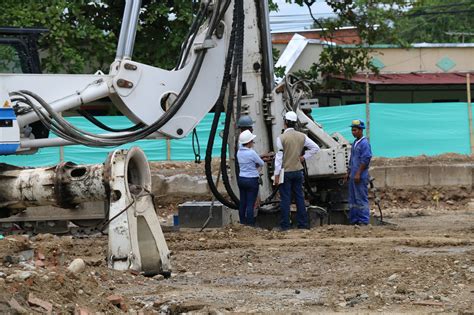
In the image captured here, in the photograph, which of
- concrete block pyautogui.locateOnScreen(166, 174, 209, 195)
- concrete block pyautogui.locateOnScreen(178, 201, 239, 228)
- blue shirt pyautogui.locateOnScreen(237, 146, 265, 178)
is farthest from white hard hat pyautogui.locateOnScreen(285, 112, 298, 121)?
concrete block pyautogui.locateOnScreen(166, 174, 209, 195)

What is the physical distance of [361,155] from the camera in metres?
16.8

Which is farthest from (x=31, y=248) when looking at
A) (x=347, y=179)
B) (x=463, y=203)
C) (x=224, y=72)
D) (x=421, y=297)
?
(x=463, y=203)

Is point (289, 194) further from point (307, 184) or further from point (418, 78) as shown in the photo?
point (418, 78)

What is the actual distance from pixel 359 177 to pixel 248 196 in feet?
5.82

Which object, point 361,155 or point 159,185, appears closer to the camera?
point 361,155

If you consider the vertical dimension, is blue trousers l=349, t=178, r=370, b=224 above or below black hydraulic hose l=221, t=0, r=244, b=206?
below

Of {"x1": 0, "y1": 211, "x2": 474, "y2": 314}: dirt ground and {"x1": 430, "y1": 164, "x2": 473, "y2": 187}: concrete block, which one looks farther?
{"x1": 430, "y1": 164, "x2": 473, "y2": 187}: concrete block

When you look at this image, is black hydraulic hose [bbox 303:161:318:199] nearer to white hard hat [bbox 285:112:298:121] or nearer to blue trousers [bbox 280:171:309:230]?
blue trousers [bbox 280:171:309:230]

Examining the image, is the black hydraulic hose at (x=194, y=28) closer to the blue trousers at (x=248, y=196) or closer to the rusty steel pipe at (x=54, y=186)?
the blue trousers at (x=248, y=196)

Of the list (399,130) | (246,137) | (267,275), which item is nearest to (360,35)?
(399,130)

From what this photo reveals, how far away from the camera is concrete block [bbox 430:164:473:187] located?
72.1 feet

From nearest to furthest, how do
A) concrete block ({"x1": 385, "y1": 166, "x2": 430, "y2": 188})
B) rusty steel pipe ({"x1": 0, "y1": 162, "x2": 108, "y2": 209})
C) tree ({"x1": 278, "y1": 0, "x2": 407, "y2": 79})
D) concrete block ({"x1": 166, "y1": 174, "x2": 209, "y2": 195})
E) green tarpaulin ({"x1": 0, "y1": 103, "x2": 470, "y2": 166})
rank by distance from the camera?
rusty steel pipe ({"x1": 0, "y1": 162, "x2": 108, "y2": 209}), concrete block ({"x1": 166, "y1": 174, "x2": 209, "y2": 195}), concrete block ({"x1": 385, "y1": 166, "x2": 430, "y2": 188}), tree ({"x1": 278, "y1": 0, "x2": 407, "y2": 79}), green tarpaulin ({"x1": 0, "y1": 103, "x2": 470, "y2": 166})

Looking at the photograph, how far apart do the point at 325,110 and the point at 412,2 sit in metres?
3.15

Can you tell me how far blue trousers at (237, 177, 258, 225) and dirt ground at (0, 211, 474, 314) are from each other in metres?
0.90
